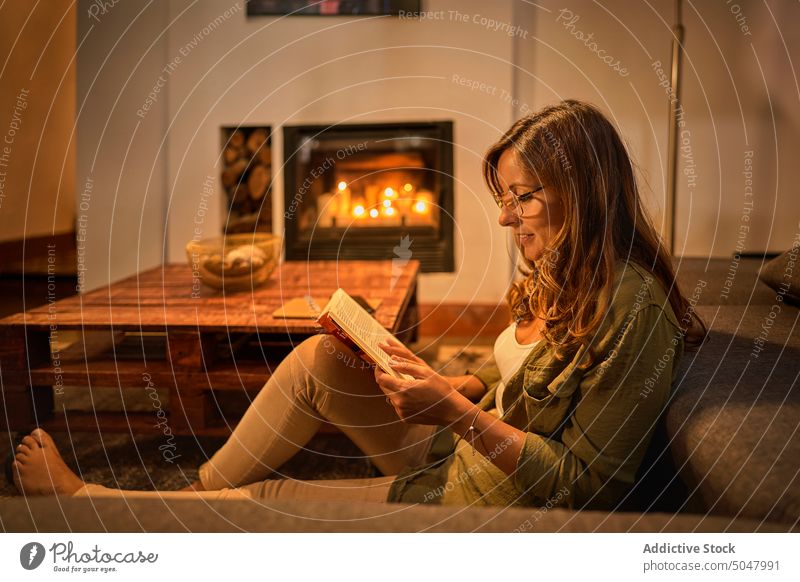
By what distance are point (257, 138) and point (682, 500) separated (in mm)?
2607

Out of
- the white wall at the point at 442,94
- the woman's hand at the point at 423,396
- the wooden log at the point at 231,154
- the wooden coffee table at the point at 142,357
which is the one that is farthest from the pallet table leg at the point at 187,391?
the wooden log at the point at 231,154

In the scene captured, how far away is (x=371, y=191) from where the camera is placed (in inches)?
126

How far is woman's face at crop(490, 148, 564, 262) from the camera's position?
926 millimetres

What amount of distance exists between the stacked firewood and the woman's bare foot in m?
2.05

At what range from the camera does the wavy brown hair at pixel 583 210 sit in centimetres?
88

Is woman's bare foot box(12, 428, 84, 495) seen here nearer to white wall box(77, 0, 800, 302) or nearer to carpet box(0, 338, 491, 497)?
carpet box(0, 338, 491, 497)

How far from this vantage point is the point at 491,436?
870 mm

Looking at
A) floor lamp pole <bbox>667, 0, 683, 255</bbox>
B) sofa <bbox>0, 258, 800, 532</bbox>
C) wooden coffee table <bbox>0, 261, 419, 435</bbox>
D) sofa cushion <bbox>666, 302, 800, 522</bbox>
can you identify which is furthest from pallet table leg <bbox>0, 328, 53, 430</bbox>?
floor lamp pole <bbox>667, 0, 683, 255</bbox>

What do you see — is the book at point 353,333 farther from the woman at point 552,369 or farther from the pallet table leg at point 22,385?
the pallet table leg at point 22,385

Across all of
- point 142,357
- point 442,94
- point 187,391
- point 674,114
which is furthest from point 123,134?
point 674,114

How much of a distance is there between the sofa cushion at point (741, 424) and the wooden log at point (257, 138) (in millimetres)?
2402

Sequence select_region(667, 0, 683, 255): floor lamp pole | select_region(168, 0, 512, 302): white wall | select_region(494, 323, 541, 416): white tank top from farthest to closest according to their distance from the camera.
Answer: select_region(168, 0, 512, 302): white wall < select_region(667, 0, 683, 255): floor lamp pole < select_region(494, 323, 541, 416): white tank top
